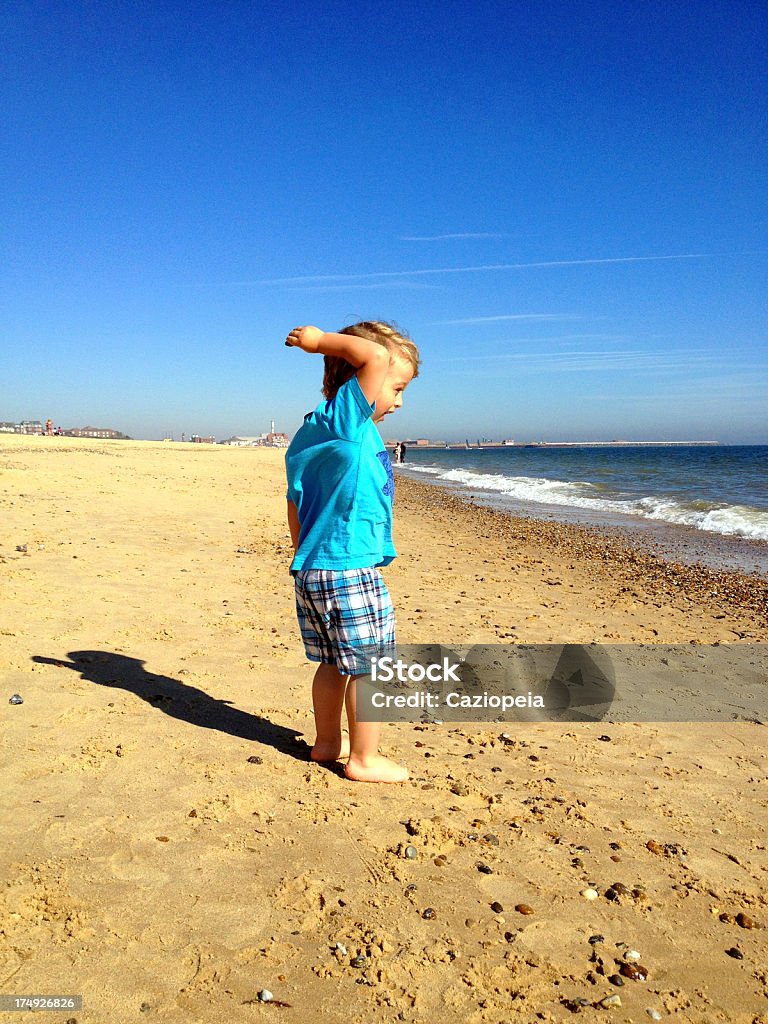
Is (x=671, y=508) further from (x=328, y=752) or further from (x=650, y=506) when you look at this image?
(x=328, y=752)

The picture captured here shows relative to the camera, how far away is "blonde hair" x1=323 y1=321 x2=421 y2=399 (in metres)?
2.90

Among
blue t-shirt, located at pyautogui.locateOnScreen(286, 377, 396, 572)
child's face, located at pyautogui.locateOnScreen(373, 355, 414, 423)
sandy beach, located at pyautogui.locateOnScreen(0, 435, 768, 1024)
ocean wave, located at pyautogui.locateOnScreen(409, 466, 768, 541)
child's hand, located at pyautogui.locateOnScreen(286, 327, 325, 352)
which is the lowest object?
sandy beach, located at pyautogui.locateOnScreen(0, 435, 768, 1024)

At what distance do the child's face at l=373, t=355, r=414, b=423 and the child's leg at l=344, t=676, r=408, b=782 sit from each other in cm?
119

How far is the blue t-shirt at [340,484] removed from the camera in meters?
2.80

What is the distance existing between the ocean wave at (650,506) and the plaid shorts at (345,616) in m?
12.0

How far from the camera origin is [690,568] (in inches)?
374

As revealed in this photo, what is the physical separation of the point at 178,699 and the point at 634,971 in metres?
2.64

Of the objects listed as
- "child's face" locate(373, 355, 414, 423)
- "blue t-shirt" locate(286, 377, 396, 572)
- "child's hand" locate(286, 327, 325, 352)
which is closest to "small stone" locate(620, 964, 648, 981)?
"blue t-shirt" locate(286, 377, 396, 572)

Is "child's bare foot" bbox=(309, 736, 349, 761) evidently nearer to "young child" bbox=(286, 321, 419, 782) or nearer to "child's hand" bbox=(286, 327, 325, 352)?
"young child" bbox=(286, 321, 419, 782)

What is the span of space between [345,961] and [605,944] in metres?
0.79

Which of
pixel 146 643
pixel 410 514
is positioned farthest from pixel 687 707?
pixel 410 514

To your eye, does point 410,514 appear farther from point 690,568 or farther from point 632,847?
point 632,847

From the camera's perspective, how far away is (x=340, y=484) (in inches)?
111

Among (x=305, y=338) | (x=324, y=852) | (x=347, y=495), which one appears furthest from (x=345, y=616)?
(x=305, y=338)
